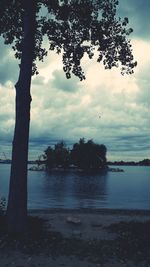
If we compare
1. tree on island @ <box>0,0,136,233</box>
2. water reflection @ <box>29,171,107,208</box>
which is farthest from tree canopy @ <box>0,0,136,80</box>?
water reflection @ <box>29,171,107,208</box>

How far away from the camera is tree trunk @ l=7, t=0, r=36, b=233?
50.9 ft

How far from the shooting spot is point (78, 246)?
46.3 feet

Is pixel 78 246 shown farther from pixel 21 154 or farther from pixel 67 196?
pixel 67 196

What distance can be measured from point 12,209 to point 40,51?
8870 millimetres

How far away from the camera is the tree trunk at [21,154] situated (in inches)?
611

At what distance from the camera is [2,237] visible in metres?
14.5

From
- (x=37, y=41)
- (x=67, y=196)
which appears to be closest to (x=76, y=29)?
(x=37, y=41)

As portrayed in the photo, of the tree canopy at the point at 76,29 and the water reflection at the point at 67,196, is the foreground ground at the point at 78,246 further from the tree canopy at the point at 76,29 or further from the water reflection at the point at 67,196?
the water reflection at the point at 67,196

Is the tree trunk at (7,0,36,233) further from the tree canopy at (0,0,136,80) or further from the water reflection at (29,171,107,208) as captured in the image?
the water reflection at (29,171,107,208)

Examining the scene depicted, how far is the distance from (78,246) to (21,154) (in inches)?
163

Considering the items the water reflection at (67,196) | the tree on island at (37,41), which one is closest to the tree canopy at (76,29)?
the tree on island at (37,41)

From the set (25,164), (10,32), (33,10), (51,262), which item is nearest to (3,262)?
(51,262)

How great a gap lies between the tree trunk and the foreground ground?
618 millimetres

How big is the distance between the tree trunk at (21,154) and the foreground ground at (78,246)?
618mm
